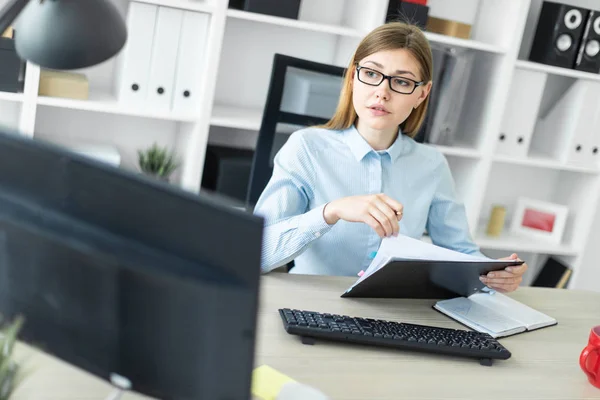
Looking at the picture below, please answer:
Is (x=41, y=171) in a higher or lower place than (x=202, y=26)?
lower

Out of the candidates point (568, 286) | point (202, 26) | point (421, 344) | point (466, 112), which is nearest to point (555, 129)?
point (466, 112)

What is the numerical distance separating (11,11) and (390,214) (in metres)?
0.78

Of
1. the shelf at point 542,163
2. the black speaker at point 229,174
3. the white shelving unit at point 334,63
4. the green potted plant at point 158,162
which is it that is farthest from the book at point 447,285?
the shelf at point 542,163

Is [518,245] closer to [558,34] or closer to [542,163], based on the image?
[542,163]

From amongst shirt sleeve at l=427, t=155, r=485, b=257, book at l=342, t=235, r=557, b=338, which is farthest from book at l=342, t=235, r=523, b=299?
shirt sleeve at l=427, t=155, r=485, b=257

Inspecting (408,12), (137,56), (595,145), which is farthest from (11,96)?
(595,145)

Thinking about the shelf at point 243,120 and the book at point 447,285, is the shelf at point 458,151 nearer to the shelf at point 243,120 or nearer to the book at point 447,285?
the shelf at point 243,120

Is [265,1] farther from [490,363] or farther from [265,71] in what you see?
[490,363]

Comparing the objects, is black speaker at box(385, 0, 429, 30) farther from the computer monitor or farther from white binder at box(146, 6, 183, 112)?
the computer monitor

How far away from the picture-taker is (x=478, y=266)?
4.71ft

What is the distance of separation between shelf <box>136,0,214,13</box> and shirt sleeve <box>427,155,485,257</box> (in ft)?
3.59

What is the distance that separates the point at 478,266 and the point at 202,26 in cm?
154

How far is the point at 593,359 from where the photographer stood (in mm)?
1266

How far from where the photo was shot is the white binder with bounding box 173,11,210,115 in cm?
257
